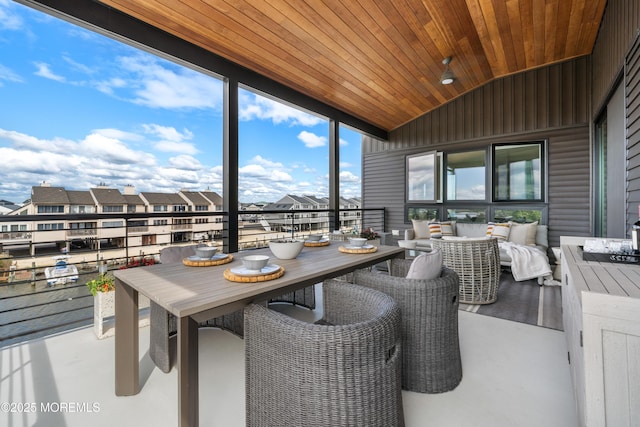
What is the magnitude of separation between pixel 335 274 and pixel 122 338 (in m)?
1.19

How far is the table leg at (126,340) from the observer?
1.48 meters

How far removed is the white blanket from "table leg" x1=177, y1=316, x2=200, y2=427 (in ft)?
13.5

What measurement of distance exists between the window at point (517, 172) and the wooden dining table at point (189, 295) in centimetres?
444

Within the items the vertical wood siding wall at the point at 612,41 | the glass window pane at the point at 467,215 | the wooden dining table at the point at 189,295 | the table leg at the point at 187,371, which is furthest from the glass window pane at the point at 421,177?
the table leg at the point at 187,371

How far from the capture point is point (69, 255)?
2.70 metres

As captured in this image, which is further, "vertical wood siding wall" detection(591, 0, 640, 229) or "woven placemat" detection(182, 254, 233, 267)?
"vertical wood siding wall" detection(591, 0, 640, 229)

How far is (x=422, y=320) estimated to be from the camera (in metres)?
1.57

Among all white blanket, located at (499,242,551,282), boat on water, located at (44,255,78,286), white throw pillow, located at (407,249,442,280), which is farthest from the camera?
white blanket, located at (499,242,551,282)

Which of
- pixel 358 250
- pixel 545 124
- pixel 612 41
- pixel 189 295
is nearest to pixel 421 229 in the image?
pixel 545 124

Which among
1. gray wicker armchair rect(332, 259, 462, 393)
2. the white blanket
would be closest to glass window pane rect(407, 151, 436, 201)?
the white blanket

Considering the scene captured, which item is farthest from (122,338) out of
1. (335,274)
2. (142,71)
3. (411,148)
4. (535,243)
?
(411,148)

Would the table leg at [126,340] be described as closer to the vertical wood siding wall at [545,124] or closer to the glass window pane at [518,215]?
the glass window pane at [518,215]

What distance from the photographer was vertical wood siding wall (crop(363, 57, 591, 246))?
14.8 feet

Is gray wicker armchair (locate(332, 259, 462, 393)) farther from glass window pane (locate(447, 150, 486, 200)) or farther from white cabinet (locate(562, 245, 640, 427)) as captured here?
glass window pane (locate(447, 150, 486, 200))
